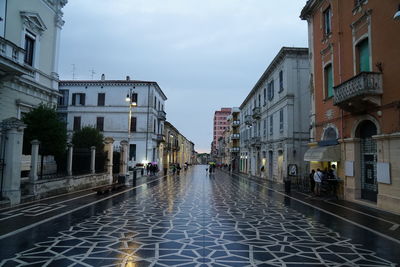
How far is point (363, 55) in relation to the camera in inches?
520

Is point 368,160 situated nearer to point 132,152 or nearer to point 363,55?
point 363,55

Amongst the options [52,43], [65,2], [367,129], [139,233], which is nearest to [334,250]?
[139,233]

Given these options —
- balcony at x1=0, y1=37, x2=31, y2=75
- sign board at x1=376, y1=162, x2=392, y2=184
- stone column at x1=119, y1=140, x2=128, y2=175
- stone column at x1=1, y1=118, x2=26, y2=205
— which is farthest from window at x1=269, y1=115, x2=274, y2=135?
stone column at x1=1, y1=118, x2=26, y2=205

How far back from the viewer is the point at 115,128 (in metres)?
40.2

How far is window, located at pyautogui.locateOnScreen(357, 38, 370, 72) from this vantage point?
42.2ft

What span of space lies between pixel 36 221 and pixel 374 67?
14.2m

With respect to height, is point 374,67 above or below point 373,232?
above

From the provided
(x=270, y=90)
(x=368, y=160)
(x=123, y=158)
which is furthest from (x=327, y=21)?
(x=123, y=158)

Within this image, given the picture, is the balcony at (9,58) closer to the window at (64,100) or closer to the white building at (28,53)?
the white building at (28,53)

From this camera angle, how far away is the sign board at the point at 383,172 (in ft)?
36.1

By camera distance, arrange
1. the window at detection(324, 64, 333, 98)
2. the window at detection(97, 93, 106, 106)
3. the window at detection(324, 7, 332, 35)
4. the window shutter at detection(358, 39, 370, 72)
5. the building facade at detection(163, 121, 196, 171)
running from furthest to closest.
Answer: the building facade at detection(163, 121, 196, 171) → the window at detection(97, 93, 106, 106) → the window at detection(324, 64, 333, 98) → the window at detection(324, 7, 332, 35) → the window shutter at detection(358, 39, 370, 72)

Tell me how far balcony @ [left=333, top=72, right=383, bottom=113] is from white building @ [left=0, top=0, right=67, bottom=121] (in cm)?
1608

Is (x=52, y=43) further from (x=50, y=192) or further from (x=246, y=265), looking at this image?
(x=246, y=265)

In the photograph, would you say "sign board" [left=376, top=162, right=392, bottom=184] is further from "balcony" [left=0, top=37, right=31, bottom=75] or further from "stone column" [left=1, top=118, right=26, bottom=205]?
"balcony" [left=0, top=37, right=31, bottom=75]
